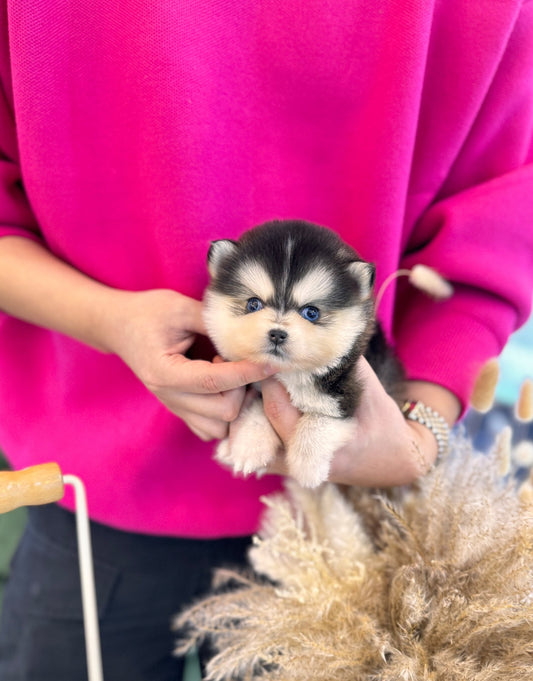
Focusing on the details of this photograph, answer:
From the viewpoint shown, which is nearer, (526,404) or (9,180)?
(526,404)

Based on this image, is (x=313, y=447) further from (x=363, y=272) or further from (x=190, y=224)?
(x=190, y=224)

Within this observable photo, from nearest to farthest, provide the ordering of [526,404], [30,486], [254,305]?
[30,486]
[254,305]
[526,404]

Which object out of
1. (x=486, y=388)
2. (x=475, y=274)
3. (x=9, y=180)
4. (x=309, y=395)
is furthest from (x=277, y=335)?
(x=9, y=180)

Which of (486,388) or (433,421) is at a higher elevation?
(486,388)

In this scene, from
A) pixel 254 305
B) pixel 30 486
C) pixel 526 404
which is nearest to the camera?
pixel 30 486

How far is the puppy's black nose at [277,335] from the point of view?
65cm

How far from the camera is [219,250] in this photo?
73 centimetres

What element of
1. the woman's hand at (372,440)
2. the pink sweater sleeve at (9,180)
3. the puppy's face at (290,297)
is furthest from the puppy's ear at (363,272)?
the pink sweater sleeve at (9,180)

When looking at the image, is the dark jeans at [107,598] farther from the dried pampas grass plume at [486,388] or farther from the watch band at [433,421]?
the dried pampas grass plume at [486,388]

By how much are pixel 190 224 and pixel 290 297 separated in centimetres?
28

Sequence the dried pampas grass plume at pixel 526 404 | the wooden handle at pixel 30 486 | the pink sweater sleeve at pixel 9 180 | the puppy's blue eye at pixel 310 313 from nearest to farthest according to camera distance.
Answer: the wooden handle at pixel 30 486 < the puppy's blue eye at pixel 310 313 < the dried pampas grass plume at pixel 526 404 < the pink sweater sleeve at pixel 9 180

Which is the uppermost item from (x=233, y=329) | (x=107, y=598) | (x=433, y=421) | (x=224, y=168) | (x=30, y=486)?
(x=224, y=168)

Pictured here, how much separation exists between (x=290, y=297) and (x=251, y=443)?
214mm

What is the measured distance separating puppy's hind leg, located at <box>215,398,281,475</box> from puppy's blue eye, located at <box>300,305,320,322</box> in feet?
0.58
